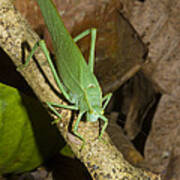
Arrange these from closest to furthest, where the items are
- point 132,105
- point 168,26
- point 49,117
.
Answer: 1. point 49,117
2. point 168,26
3. point 132,105

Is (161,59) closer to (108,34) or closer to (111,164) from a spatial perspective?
(108,34)

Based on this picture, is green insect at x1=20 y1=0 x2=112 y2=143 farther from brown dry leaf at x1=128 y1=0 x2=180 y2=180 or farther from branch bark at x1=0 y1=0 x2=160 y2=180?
brown dry leaf at x1=128 y1=0 x2=180 y2=180

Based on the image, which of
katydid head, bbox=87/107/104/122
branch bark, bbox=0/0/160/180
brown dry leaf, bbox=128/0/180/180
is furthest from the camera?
brown dry leaf, bbox=128/0/180/180

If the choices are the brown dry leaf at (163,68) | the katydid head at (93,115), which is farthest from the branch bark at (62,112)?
the brown dry leaf at (163,68)

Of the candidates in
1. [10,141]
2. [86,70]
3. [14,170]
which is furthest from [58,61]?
[14,170]

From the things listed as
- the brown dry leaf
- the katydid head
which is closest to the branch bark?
the katydid head

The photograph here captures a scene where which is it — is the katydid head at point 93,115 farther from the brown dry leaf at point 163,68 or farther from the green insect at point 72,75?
the brown dry leaf at point 163,68

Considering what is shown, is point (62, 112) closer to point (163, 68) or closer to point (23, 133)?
point (23, 133)

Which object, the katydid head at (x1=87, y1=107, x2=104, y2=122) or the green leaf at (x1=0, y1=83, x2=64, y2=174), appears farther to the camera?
the katydid head at (x1=87, y1=107, x2=104, y2=122)
